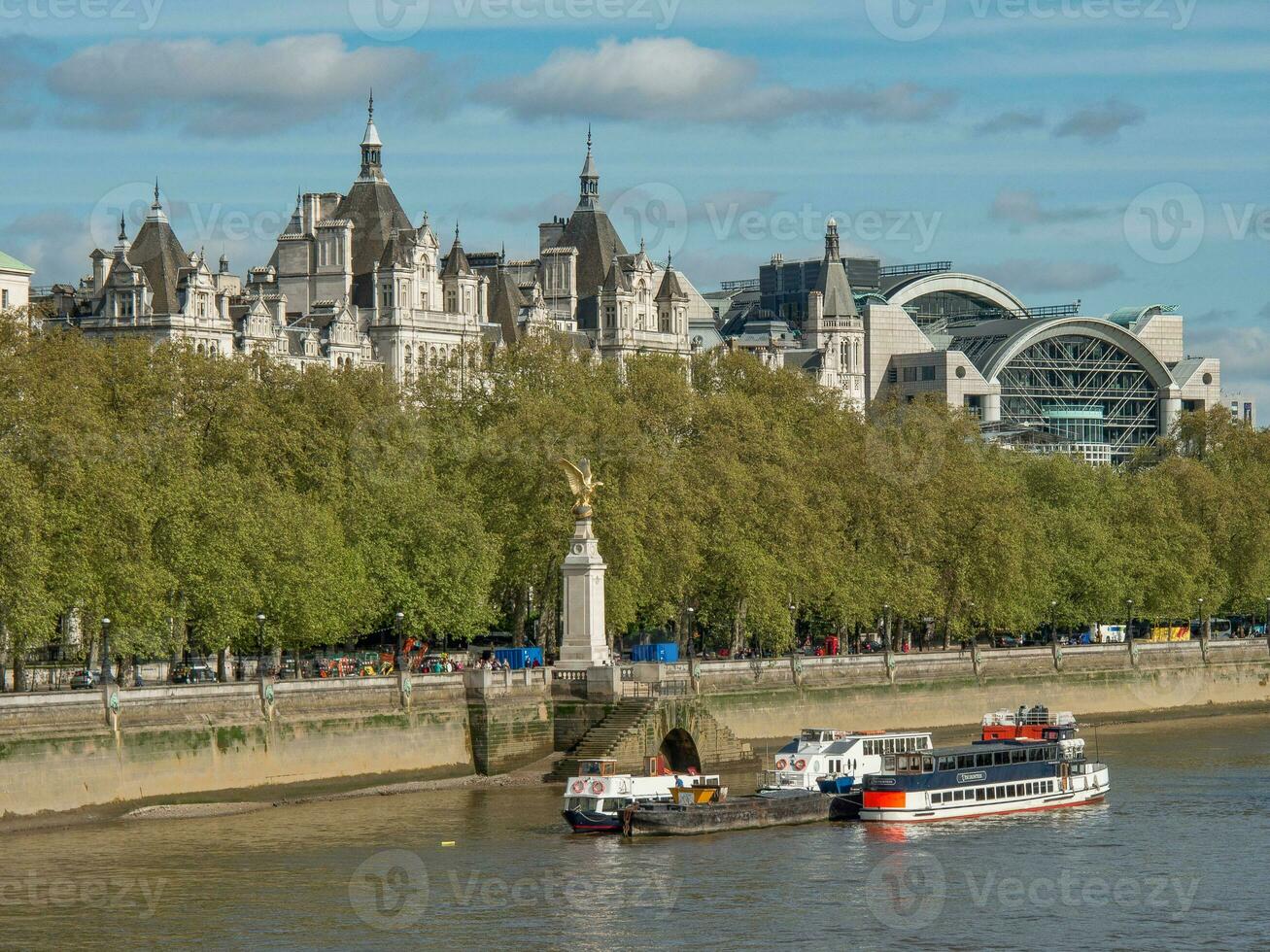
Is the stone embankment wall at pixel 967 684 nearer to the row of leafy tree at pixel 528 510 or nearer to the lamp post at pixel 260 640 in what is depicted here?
the row of leafy tree at pixel 528 510

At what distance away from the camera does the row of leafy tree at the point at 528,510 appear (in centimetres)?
8288

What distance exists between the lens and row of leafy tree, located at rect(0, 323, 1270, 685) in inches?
3263

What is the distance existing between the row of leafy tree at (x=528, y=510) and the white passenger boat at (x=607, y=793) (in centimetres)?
1688

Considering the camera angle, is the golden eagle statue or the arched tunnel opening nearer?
the arched tunnel opening

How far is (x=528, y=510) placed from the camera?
100938 millimetres

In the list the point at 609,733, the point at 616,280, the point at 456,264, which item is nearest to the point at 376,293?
the point at 456,264

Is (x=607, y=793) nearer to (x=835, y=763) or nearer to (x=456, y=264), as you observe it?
(x=835, y=763)

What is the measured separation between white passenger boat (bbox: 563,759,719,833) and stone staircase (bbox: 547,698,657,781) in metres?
8.56

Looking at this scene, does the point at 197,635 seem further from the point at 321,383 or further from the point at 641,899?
the point at 641,899

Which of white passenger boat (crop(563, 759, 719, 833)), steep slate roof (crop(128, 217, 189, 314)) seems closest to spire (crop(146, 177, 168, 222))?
steep slate roof (crop(128, 217, 189, 314))
